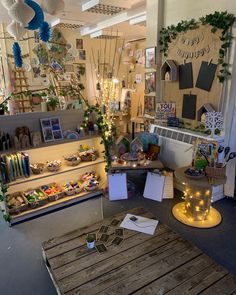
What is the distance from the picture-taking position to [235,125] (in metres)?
2.69

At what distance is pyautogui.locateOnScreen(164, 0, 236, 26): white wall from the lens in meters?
2.43

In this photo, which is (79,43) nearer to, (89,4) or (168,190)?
(89,4)

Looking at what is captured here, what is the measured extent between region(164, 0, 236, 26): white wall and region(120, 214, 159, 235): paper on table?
227 cm

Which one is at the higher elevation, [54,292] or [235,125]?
[235,125]

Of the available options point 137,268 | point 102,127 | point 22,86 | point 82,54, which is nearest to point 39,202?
point 102,127

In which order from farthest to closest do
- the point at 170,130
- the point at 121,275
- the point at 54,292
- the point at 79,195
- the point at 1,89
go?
1. the point at 1,89
2. the point at 170,130
3. the point at 79,195
4. the point at 54,292
5. the point at 121,275

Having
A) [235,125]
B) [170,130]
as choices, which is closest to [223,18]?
[235,125]

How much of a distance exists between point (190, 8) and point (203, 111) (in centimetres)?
125

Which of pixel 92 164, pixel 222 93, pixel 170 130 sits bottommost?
pixel 92 164

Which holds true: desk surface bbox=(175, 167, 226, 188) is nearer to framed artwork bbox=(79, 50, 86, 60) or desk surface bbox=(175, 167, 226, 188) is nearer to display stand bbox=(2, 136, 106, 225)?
display stand bbox=(2, 136, 106, 225)

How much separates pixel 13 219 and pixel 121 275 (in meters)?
1.53

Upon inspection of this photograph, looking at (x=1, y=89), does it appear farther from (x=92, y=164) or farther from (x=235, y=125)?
(x=235, y=125)

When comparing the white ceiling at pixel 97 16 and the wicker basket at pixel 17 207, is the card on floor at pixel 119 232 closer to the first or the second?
the wicker basket at pixel 17 207

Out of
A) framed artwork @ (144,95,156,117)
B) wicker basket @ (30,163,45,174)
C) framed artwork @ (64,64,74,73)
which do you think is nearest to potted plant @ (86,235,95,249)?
wicker basket @ (30,163,45,174)
